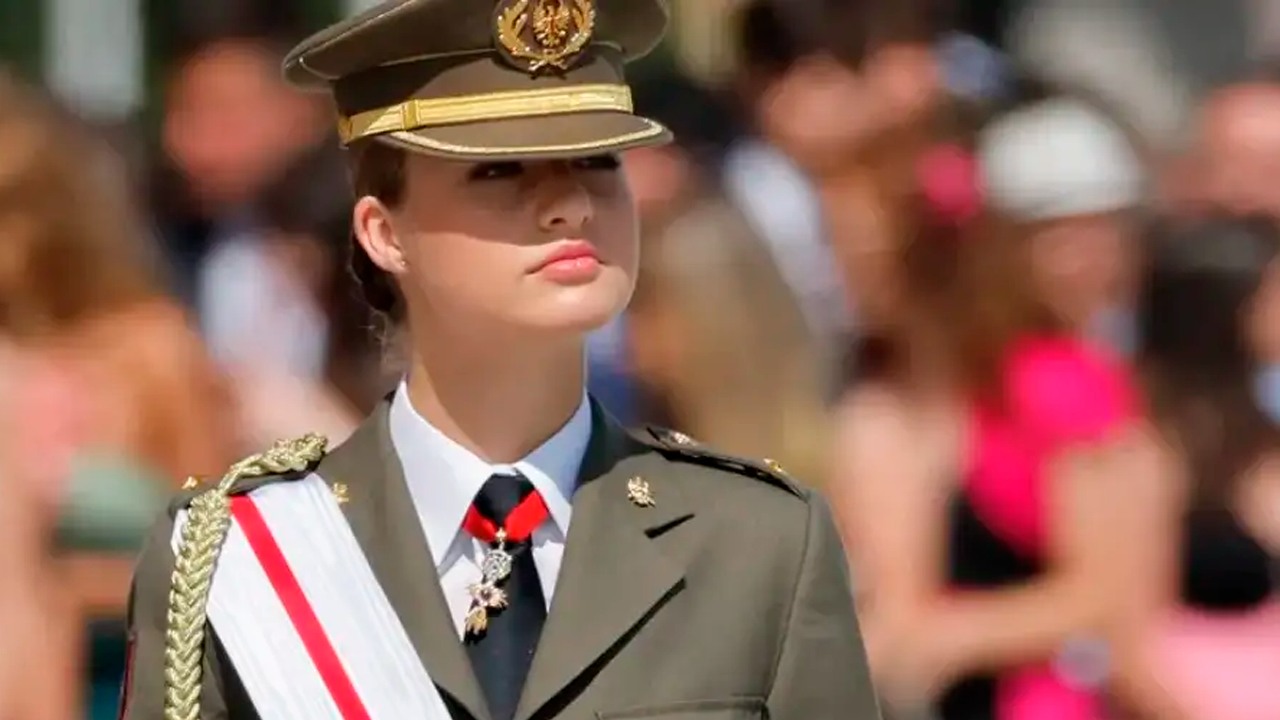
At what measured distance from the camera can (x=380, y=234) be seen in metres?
2.29

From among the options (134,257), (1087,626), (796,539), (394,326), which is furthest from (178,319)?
(796,539)

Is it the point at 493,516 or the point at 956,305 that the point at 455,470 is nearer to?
the point at 493,516

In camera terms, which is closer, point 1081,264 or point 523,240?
point 523,240

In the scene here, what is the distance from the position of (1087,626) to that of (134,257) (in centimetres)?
171

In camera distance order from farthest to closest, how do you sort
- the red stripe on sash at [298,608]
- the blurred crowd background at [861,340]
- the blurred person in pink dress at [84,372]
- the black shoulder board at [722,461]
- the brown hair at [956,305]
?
the brown hair at [956,305], the blurred crowd background at [861,340], the blurred person in pink dress at [84,372], the black shoulder board at [722,461], the red stripe on sash at [298,608]

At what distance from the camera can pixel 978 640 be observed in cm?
412

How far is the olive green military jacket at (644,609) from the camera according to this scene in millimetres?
2195

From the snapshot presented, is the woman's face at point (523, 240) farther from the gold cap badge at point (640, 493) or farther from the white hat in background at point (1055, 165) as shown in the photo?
the white hat in background at point (1055, 165)

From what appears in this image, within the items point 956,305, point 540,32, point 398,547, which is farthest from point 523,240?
point 956,305

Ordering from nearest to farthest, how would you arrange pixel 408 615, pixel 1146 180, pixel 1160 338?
pixel 408 615
pixel 1160 338
pixel 1146 180

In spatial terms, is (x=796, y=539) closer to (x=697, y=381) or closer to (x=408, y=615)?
(x=408, y=615)

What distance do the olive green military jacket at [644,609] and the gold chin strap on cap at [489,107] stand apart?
0.99 feet

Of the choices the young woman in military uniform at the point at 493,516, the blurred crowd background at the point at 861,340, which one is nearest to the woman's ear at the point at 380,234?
the young woman in military uniform at the point at 493,516

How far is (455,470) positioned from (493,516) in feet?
0.18
